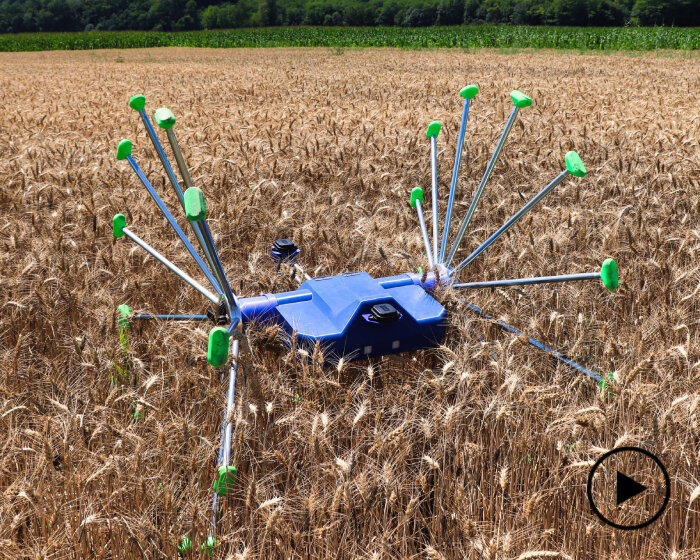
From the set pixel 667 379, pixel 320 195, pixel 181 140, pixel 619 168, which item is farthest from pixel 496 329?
pixel 181 140

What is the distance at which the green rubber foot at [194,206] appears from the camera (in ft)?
4.20

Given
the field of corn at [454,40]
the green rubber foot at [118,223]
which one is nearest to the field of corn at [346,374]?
the green rubber foot at [118,223]

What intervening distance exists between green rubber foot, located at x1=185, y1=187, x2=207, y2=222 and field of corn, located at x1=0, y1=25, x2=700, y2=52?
89.8ft

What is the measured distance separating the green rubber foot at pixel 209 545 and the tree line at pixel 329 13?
189 feet

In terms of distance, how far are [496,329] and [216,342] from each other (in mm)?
1364

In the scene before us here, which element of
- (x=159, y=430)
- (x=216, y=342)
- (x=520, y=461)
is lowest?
(x=520, y=461)

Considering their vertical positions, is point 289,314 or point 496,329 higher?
point 289,314

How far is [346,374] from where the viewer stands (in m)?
2.21

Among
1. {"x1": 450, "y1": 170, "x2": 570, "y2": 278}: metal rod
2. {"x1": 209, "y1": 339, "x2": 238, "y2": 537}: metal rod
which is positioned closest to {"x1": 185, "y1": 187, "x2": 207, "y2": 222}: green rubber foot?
{"x1": 209, "y1": 339, "x2": 238, "y2": 537}: metal rod

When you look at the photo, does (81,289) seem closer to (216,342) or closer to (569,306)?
(216,342)

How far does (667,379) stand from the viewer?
1.95m

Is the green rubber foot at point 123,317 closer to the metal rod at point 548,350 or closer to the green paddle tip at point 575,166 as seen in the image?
the metal rod at point 548,350

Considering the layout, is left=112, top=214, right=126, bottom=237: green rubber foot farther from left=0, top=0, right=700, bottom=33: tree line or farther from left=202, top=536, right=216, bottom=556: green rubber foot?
left=0, top=0, right=700, bottom=33: tree line

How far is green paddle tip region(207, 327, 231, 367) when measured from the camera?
1.49 meters
